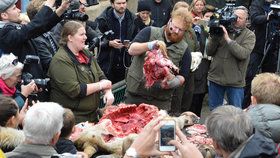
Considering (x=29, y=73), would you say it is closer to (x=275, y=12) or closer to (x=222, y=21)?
(x=222, y=21)

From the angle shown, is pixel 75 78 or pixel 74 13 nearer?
pixel 75 78

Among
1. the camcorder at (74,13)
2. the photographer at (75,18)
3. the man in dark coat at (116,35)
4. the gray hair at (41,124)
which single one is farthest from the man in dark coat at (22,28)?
the man in dark coat at (116,35)

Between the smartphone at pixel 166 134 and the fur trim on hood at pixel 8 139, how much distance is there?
3.92 feet

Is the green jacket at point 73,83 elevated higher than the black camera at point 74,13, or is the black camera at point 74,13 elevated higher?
the black camera at point 74,13

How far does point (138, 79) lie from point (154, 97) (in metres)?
0.29

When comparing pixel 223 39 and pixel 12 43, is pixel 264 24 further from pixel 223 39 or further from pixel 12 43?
pixel 12 43

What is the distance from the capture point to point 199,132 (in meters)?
5.79

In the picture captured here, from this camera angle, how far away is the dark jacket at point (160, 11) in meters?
10.1

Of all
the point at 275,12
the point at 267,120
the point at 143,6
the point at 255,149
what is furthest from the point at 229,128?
the point at 275,12

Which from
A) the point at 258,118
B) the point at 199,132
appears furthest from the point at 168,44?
the point at 258,118

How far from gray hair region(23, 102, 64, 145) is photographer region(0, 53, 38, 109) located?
4.57 ft

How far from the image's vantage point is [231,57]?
8203mm

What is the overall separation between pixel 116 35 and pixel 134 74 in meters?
2.07

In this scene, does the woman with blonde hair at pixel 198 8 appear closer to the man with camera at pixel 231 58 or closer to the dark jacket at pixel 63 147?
the man with camera at pixel 231 58
